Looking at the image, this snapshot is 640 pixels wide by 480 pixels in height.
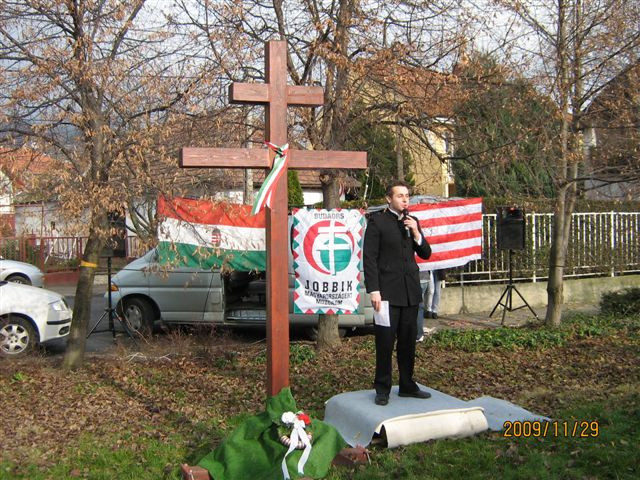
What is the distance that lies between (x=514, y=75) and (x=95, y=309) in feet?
34.6

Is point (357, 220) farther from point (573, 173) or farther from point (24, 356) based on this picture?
point (24, 356)

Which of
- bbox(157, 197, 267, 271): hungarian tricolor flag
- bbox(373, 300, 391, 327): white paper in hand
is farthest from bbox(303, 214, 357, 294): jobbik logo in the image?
bbox(373, 300, 391, 327): white paper in hand

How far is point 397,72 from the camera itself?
8016 millimetres

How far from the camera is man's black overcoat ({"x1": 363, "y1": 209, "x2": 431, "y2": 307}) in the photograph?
5348 millimetres

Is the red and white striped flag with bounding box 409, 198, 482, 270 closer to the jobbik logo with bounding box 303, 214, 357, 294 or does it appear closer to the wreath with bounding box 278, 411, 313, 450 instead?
the jobbik logo with bounding box 303, 214, 357, 294

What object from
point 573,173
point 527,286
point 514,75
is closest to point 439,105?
point 514,75

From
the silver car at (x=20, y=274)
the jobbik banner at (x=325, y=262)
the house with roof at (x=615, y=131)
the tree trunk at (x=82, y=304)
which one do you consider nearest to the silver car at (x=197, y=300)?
the jobbik banner at (x=325, y=262)

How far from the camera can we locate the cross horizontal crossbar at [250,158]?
182 inches

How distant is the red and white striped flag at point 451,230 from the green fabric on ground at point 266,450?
715cm

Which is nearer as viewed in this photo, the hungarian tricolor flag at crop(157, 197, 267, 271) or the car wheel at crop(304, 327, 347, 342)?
the hungarian tricolor flag at crop(157, 197, 267, 271)

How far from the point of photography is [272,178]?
4652 millimetres

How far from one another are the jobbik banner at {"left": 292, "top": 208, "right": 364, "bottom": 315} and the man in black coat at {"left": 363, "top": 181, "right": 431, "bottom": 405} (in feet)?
11.6

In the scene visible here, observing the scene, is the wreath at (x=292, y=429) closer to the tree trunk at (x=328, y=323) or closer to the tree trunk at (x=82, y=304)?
the tree trunk at (x=82, y=304)
